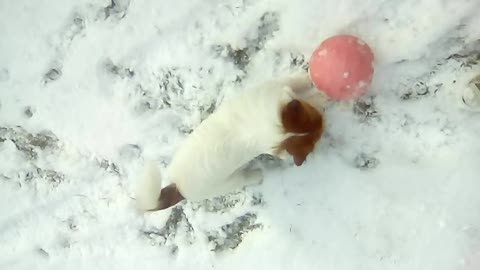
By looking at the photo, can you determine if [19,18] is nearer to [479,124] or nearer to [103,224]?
[103,224]

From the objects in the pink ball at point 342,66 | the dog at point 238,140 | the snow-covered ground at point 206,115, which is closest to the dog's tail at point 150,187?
the dog at point 238,140

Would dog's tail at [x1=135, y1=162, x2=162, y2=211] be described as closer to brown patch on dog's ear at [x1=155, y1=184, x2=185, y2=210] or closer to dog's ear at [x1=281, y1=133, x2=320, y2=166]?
brown patch on dog's ear at [x1=155, y1=184, x2=185, y2=210]

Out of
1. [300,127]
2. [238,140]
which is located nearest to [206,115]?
[238,140]

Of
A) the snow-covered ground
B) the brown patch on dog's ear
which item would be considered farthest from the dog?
the snow-covered ground

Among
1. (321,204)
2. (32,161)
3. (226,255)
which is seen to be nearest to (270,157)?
(321,204)

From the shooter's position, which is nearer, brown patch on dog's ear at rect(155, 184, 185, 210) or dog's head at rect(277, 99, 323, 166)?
dog's head at rect(277, 99, 323, 166)

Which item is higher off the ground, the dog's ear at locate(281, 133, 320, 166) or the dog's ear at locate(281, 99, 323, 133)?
the dog's ear at locate(281, 99, 323, 133)

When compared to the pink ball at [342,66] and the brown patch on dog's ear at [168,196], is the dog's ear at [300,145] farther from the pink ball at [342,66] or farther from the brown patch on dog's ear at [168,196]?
the brown patch on dog's ear at [168,196]

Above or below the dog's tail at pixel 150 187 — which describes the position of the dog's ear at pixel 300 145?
below
